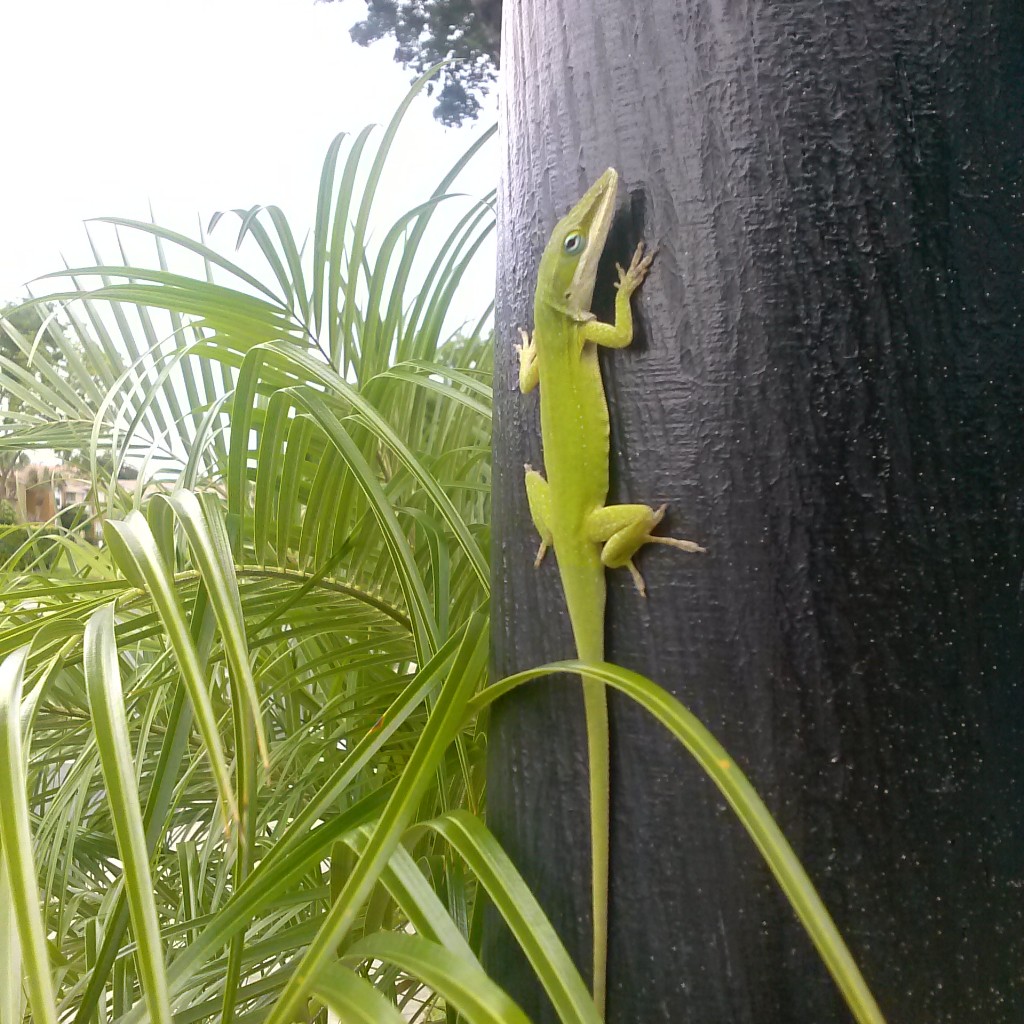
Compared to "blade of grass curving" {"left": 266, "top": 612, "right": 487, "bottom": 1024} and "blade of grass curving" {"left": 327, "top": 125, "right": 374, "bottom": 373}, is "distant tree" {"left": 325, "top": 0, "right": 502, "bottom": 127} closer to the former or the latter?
"blade of grass curving" {"left": 327, "top": 125, "right": 374, "bottom": 373}

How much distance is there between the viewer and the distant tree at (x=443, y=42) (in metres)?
1.60

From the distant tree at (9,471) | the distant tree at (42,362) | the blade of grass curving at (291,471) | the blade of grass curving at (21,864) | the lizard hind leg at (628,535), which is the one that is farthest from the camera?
the distant tree at (9,471)

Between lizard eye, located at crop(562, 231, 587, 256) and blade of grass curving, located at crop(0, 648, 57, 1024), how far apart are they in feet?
1.04

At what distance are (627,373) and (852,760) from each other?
20cm

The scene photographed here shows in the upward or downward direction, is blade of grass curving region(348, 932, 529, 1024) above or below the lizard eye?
below

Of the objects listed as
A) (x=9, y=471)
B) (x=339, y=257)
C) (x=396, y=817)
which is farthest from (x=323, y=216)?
(x=9, y=471)

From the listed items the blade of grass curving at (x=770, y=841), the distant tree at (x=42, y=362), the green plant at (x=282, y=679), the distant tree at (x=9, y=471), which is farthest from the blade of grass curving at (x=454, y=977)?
the distant tree at (x=9, y=471)

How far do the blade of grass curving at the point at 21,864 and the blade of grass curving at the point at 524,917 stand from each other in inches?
6.7

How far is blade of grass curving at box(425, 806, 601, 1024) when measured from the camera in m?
0.28

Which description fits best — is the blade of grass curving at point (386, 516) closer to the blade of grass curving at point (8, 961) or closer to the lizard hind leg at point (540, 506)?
the lizard hind leg at point (540, 506)

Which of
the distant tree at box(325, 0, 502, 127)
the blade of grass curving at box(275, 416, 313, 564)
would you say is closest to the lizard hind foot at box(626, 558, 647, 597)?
the blade of grass curving at box(275, 416, 313, 564)

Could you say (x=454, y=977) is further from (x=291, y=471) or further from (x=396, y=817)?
(x=291, y=471)

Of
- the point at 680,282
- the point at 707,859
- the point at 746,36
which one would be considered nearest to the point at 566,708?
the point at 707,859

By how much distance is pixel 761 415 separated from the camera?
33cm
